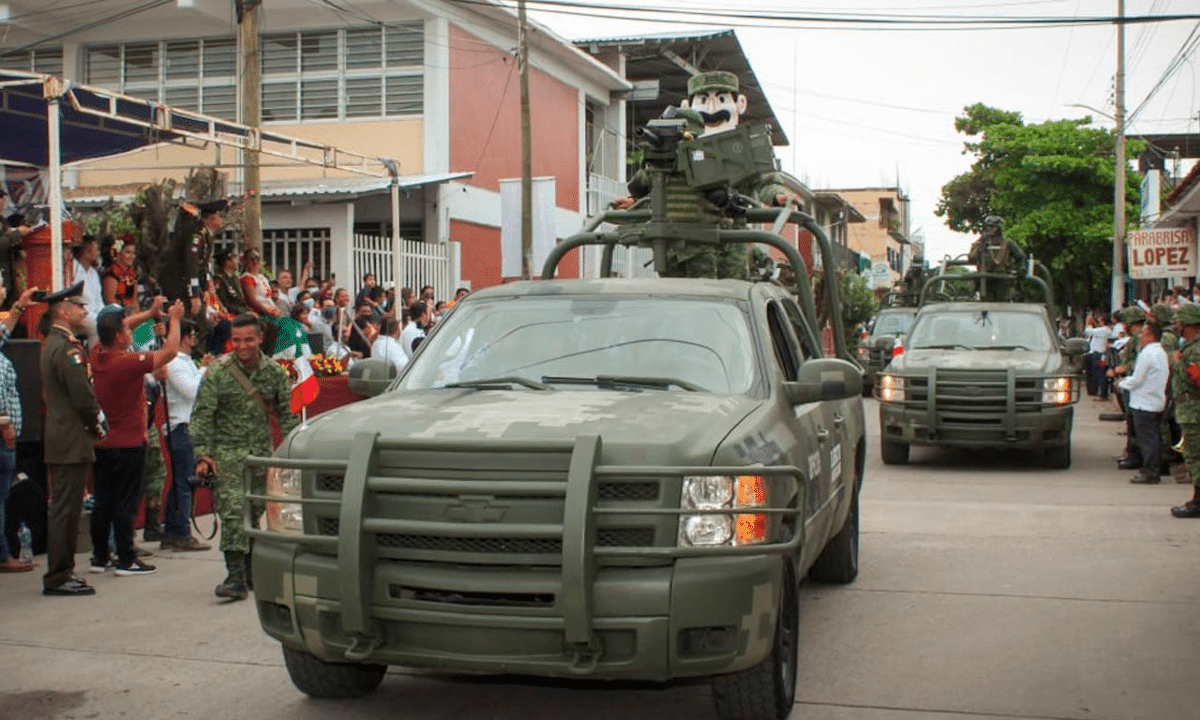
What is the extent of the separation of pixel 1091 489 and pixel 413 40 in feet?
53.6

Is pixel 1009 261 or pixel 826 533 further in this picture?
pixel 1009 261

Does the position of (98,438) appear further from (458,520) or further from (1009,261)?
(1009,261)

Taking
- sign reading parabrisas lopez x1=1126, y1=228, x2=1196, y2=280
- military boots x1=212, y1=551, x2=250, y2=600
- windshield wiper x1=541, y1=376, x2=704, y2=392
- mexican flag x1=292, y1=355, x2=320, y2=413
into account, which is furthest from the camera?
sign reading parabrisas lopez x1=1126, y1=228, x2=1196, y2=280

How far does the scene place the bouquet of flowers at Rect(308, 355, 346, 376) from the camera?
14.1 m

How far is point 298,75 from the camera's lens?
83.6 feet

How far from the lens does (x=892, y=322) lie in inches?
1022

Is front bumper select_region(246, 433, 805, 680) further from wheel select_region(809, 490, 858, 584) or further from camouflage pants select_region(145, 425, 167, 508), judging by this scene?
camouflage pants select_region(145, 425, 167, 508)

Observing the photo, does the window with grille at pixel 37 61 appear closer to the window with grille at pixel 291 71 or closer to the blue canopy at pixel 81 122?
the window with grille at pixel 291 71

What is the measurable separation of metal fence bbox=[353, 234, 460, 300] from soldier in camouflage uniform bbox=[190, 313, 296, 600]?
45.6ft

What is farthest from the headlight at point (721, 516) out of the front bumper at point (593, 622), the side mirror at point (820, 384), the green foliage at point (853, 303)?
the green foliage at point (853, 303)

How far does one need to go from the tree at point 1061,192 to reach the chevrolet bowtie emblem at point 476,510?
4174cm

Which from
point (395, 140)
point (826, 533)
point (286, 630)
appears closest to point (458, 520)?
point (286, 630)

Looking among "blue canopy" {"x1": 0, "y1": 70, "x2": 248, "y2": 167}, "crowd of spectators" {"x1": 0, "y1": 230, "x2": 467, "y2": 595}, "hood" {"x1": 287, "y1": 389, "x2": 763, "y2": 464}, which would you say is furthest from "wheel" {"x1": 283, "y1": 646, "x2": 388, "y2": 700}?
"blue canopy" {"x1": 0, "y1": 70, "x2": 248, "y2": 167}

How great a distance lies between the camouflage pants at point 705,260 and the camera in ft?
33.5
